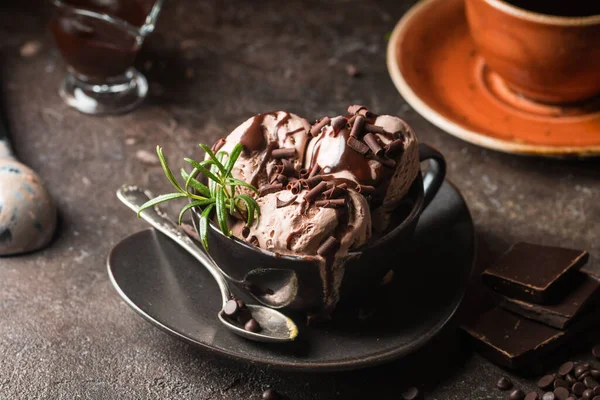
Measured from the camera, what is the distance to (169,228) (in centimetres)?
146

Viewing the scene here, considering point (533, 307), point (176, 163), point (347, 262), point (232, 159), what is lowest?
point (176, 163)

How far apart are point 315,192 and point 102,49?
37.2 inches

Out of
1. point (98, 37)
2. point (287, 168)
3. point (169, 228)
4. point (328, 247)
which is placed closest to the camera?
point (328, 247)

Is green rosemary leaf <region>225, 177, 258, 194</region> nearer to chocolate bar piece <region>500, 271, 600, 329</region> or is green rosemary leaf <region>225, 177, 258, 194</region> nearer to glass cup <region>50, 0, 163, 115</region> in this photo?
chocolate bar piece <region>500, 271, 600, 329</region>

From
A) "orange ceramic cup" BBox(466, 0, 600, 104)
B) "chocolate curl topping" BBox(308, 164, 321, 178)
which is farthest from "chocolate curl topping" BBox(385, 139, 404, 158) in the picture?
"orange ceramic cup" BBox(466, 0, 600, 104)

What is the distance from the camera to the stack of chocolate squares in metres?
1.35

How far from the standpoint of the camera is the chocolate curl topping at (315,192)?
1.25 m

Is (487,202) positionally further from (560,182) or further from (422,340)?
(422,340)

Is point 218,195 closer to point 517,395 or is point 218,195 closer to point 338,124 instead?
point 338,124

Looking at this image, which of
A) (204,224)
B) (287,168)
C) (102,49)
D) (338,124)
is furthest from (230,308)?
(102,49)

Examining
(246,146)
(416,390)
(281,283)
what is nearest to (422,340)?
(416,390)

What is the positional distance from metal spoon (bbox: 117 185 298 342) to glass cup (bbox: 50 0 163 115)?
21.7 inches

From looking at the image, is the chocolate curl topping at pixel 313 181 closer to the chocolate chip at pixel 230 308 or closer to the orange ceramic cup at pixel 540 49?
the chocolate chip at pixel 230 308

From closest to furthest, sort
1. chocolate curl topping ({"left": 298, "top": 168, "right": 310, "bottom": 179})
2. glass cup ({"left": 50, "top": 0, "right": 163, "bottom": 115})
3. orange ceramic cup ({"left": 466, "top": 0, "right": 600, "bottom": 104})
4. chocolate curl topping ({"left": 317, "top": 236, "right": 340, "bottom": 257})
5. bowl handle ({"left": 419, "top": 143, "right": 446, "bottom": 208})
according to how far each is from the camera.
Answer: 1. chocolate curl topping ({"left": 317, "top": 236, "right": 340, "bottom": 257})
2. chocolate curl topping ({"left": 298, "top": 168, "right": 310, "bottom": 179})
3. bowl handle ({"left": 419, "top": 143, "right": 446, "bottom": 208})
4. orange ceramic cup ({"left": 466, "top": 0, "right": 600, "bottom": 104})
5. glass cup ({"left": 50, "top": 0, "right": 163, "bottom": 115})
